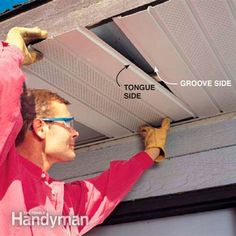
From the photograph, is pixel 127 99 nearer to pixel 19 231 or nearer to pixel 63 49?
pixel 63 49

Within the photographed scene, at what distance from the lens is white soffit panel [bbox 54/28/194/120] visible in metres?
2.29

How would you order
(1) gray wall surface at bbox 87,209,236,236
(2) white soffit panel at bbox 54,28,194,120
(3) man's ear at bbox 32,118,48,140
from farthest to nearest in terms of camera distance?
1. (1) gray wall surface at bbox 87,209,236,236
2. (3) man's ear at bbox 32,118,48,140
3. (2) white soffit panel at bbox 54,28,194,120

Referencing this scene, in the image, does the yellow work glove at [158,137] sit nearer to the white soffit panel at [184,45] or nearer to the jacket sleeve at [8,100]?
the white soffit panel at [184,45]

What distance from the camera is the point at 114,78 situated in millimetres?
2580

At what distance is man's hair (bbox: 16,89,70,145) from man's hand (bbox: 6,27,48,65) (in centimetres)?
20

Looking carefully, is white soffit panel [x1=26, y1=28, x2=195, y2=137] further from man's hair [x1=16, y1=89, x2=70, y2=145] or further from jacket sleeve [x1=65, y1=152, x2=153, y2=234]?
jacket sleeve [x1=65, y1=152, x2=153, y2=234]

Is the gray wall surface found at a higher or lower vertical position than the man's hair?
lower

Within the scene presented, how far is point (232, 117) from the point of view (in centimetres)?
291

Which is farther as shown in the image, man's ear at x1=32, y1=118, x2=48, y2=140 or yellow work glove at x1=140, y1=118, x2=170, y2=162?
yellow work glove at x1=140, y1=118, x2=170, y2=162

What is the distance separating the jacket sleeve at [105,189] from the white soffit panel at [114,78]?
28 centimetres

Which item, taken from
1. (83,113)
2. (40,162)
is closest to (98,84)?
(83,113)

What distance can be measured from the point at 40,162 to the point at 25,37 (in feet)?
1.95

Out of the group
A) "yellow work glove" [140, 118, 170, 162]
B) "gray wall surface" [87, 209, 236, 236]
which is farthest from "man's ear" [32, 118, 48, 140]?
"gray wall surface" [87, 209, 236, 236]

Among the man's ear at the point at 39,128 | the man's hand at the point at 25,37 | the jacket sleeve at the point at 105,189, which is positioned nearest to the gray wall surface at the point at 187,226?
the jacket sleeve at the point at 105,189
